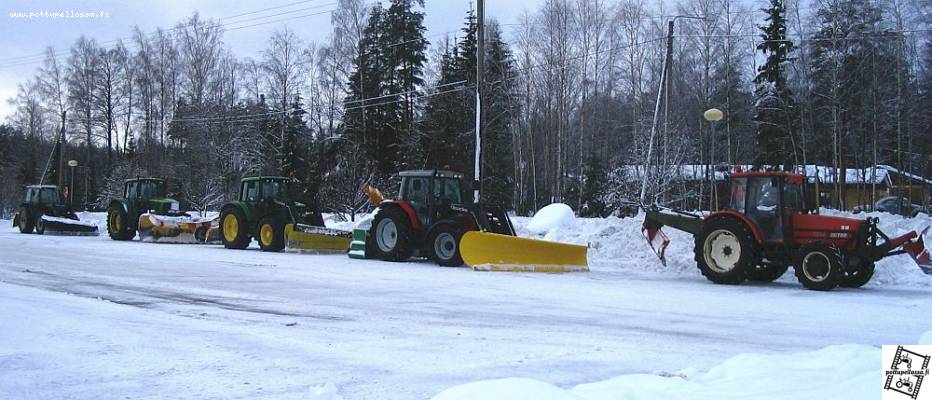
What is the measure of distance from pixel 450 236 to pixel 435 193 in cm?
125

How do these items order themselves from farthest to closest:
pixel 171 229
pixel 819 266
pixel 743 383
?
pixel 171 229 < pixel 819 266 < pixel 743 383

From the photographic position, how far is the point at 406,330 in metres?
6.64

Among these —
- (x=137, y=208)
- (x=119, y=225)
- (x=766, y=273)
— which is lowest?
(x=766, y=273)

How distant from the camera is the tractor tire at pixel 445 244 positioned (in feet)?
46.3

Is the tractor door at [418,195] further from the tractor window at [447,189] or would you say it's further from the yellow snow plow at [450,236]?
the tractor window at [447,189]

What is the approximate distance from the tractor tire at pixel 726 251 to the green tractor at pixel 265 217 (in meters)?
9.23

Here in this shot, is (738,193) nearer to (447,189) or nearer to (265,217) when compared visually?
(447,189)

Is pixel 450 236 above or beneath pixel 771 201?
beneath

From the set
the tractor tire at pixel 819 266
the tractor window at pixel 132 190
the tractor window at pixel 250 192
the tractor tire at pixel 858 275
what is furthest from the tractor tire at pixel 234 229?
the tractor tire at pixel 858 275

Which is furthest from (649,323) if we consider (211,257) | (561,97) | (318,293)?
(561,97)

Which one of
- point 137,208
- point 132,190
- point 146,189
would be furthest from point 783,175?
point 132,190

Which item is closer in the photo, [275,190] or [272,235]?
[272,235]

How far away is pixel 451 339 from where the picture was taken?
6.26 metres

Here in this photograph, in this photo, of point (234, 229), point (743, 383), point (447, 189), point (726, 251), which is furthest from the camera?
point (234, 229)
